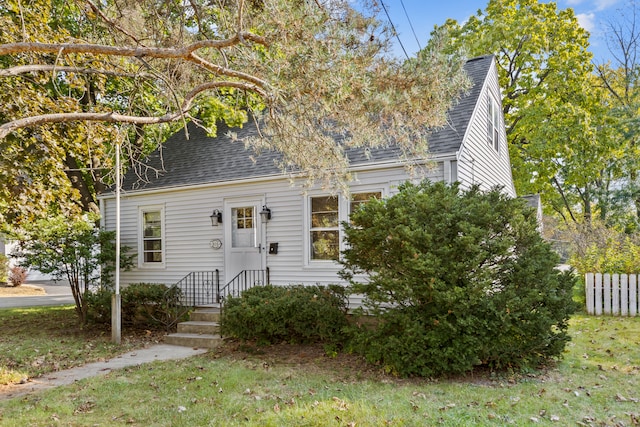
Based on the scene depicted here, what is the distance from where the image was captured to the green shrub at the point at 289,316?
6973mm

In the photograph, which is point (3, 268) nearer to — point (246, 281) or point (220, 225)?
point (220, 225)

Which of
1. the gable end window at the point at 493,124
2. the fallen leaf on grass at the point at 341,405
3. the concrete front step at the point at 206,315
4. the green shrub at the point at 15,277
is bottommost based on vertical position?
the green shrub at the point at 15,277

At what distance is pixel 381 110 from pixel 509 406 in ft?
12.3

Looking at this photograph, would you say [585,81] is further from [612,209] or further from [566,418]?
[566,418]

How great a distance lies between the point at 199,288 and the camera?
10422mm

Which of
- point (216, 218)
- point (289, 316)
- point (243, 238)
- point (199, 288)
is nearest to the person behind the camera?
point (289, 316)

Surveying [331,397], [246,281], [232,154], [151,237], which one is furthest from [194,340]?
[232,154]

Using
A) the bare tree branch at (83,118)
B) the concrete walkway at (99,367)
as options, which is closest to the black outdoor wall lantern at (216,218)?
the concrete walkway at (99,367)

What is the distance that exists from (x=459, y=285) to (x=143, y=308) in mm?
A: 6741

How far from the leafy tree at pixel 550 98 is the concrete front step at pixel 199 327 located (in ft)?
48.4

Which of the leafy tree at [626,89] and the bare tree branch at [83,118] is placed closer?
the bare tree branch at [83,118]

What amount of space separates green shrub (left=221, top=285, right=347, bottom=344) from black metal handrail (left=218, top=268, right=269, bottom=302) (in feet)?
6.26

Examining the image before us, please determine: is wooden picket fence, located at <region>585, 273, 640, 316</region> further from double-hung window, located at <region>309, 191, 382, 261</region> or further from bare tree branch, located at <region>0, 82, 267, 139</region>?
bare tree branch, located at <region>0, 82, 267, 139</region>

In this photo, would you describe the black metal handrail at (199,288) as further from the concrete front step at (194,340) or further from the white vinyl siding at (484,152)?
the white vinyl siding at (484,152)
